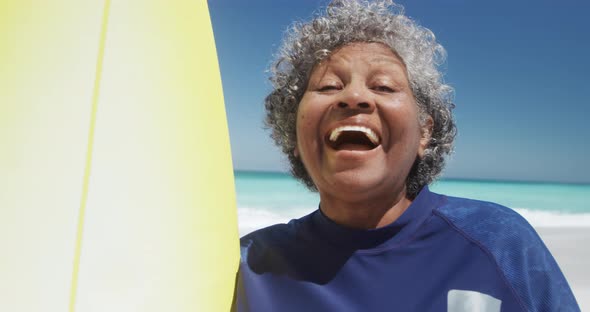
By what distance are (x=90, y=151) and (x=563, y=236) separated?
7581 millimetres

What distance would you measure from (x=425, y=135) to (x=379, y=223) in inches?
13.1

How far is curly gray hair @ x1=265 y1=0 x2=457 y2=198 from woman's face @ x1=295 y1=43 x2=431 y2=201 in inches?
1.9

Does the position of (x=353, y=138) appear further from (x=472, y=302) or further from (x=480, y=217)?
(x=472, y=302)

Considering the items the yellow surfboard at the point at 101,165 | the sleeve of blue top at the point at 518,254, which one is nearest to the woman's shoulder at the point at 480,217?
the sleeve of blue top at the point at 518,254

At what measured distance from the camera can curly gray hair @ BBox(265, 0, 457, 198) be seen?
1.37 metres

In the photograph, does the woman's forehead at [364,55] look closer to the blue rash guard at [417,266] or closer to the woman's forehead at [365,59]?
the woman's forehead at [365,59]

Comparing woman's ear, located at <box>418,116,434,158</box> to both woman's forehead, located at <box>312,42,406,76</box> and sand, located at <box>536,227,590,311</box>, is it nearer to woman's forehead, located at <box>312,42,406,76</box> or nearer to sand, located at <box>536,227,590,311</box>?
woman's forehead, located at <box>312,42,406,76</box>

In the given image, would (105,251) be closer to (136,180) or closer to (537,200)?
(136,180)

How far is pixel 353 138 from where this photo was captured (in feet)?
4.21

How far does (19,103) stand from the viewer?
39.9 inches

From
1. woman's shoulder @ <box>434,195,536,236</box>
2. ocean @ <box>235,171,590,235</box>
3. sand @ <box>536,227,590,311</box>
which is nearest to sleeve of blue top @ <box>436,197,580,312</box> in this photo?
woman's shoulder @ <box>434,195,536,236</box>

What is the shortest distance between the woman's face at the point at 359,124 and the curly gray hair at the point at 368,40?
0.16 ft

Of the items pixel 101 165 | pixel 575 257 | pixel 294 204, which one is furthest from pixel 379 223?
pixel 294 204

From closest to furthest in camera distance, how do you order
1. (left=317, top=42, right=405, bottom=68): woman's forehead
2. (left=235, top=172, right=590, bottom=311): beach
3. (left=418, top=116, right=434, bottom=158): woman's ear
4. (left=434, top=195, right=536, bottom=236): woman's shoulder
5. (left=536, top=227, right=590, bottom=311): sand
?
(left=434, top=195, right=536, bottom=236): woman's shoulder → (left=317, top=42, right=405, bottom=68): woman's forehead → (left=418, top=116, right=434, bottom=158): woman's ear → (left=536, top=227, right=590, bottom=311): sand → (left=235, top=172, right=590, bottom=311): beach
